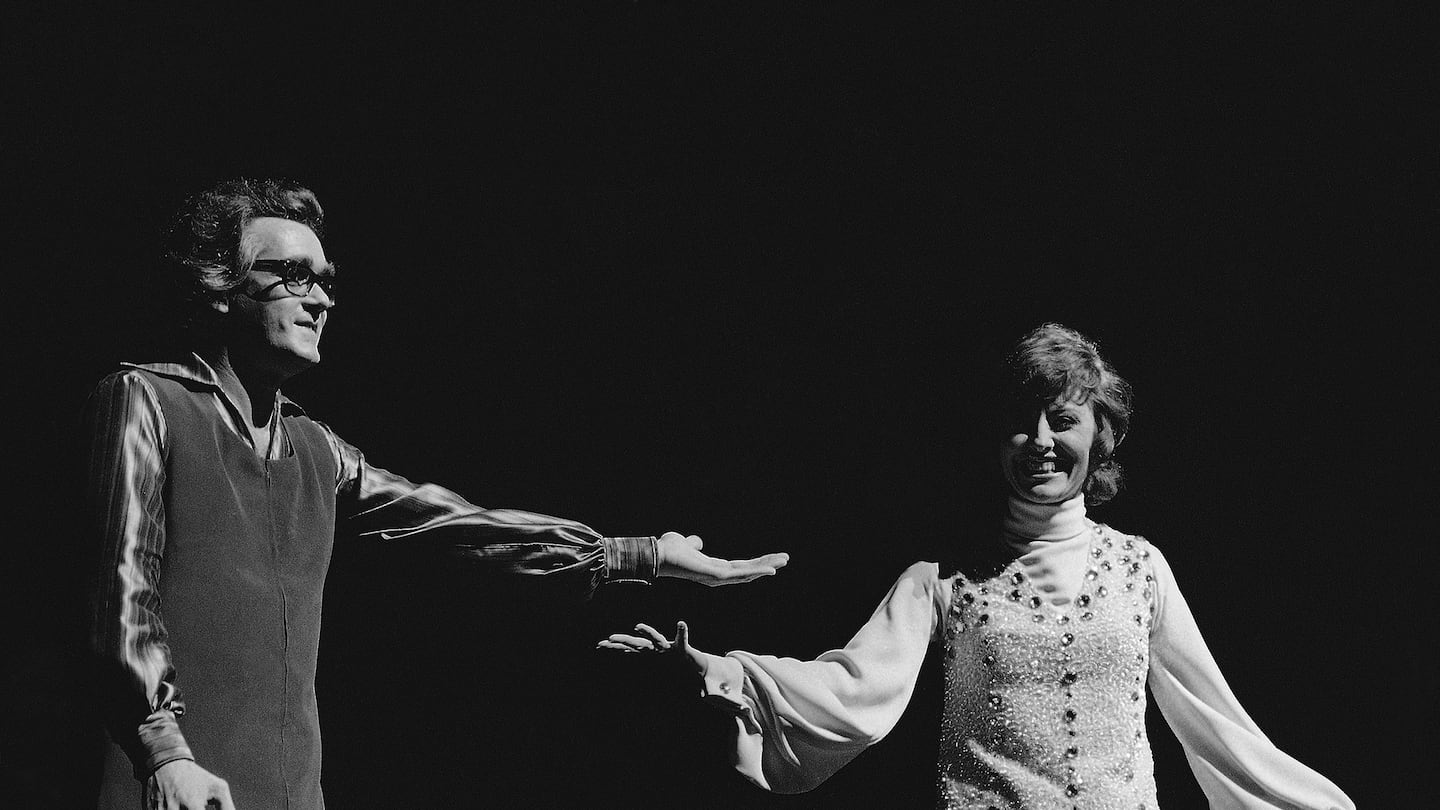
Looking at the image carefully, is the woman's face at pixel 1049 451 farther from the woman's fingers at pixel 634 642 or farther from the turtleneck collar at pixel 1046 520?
the woman's fingers at pixel 634 642

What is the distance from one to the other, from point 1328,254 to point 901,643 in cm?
136

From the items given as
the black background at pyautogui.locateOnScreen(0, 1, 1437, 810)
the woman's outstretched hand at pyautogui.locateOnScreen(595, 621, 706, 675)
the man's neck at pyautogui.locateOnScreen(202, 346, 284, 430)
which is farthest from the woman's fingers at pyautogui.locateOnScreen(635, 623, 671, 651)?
the man's neck at pyautogui.locateOnScreen(202, 346, 284, 430)

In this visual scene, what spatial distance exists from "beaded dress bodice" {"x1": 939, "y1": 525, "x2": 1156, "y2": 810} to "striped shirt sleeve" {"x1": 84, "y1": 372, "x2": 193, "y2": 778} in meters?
1.43

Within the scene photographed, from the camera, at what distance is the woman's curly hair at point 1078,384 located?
296 centimetres

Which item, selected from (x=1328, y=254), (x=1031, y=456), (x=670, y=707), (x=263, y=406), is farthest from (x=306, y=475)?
(x=1328, y=254)

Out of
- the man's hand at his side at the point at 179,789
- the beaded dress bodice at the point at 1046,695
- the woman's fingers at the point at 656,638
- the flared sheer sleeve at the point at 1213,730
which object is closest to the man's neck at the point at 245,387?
the man's hand at his side at the point at 179,789

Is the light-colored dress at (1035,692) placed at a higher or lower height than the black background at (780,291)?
lower

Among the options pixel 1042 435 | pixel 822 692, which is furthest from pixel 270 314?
pixel 1042 435

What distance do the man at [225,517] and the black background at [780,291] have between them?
0.53 m

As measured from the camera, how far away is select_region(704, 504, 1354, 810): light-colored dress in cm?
279

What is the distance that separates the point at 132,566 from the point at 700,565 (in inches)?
39.0

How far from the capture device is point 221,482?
229 centimetres

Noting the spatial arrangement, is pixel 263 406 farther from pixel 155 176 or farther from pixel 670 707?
pixel 670 707

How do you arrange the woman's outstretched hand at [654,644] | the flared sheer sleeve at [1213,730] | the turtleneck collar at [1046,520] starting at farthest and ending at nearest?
the turtleneck collar at [1046,520], the flared sheer sleeve at [1213,730], the woman's outstretched hand at [654,644]
